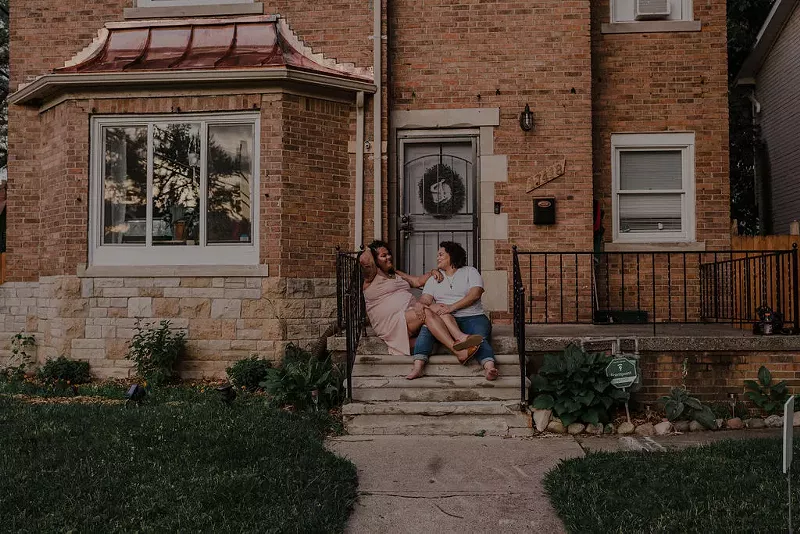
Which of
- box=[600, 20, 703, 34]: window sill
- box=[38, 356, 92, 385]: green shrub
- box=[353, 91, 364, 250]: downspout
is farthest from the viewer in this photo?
box=[600, 20, 703, 34]: window sill

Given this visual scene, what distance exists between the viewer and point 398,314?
7.11 m

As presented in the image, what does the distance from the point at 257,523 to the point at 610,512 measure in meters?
2.02

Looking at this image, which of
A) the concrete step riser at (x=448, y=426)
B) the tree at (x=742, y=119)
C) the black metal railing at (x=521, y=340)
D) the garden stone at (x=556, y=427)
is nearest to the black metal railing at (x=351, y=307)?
the concrete step riser at (x=448, y=426)

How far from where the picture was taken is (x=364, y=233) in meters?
8.87

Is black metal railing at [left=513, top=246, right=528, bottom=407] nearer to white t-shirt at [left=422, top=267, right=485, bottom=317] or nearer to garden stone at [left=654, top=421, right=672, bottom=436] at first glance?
white t-shirt at [left=422, top=267, right=485, bottom=317]

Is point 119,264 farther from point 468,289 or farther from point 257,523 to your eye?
point 257,523

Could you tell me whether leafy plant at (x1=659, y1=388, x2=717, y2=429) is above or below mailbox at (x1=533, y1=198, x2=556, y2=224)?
below

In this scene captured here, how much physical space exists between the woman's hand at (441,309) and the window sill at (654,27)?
4970mm

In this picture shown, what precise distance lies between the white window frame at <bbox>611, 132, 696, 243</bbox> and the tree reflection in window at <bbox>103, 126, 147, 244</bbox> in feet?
20.4

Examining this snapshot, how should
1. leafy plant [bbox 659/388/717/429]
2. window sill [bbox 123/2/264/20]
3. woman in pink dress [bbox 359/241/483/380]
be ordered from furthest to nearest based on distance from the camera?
window sill [bbox 123/2/264/20] → woman in pink dress [bbox 359/241/483/380] → leafy plant [bbox 659/388/717/429]

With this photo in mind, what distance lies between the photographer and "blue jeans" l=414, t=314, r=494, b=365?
679 cm

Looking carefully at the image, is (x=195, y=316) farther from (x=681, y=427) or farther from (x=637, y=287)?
(x=637, y=287)

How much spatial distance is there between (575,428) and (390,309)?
86.6 inches

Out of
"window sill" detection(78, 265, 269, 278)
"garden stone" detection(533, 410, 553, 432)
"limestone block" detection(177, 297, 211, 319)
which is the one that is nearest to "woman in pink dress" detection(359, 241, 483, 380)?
"garden stone" detection(533, 410, 553, 432)
